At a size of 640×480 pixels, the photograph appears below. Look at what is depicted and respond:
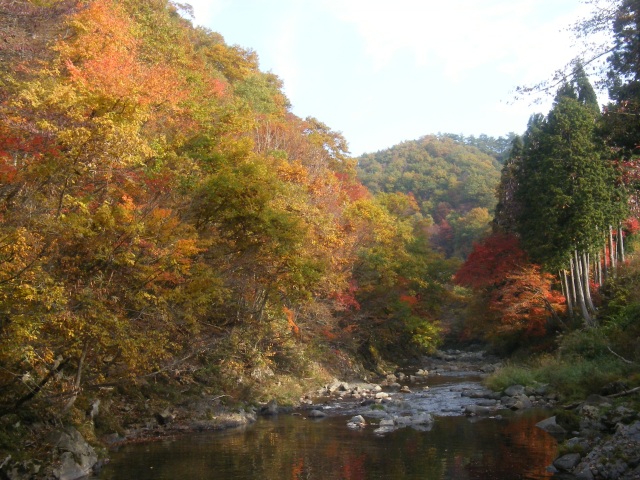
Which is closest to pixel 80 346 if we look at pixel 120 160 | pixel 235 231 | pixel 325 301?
pixel 120 160

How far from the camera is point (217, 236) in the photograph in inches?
686

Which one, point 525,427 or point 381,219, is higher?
point 381,219

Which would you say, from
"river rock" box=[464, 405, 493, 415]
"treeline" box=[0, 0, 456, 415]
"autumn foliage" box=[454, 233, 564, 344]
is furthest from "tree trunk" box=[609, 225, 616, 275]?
"river rock" box=[464, 405, 493, 415]

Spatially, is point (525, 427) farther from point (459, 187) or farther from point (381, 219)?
point (459, 187)

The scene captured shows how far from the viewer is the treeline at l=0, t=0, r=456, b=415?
34.7 feet

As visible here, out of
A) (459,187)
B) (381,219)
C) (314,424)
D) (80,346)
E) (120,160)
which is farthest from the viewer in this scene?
(459,187)

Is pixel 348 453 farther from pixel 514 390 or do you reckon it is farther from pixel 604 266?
pixel 604 266

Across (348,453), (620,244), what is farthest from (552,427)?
(620,244)

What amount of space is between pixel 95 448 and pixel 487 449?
349 inches

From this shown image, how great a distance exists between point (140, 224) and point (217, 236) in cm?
530

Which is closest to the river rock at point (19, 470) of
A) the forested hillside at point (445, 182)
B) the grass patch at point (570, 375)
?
the grass patch at point (570, 375)

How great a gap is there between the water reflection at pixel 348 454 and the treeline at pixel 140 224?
2.17 metres

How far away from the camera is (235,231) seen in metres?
18.4

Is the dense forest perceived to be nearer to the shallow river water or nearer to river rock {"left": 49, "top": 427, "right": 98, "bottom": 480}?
river rock {"left": 49, "top": 427, "right": 98, "bottom": 480}
